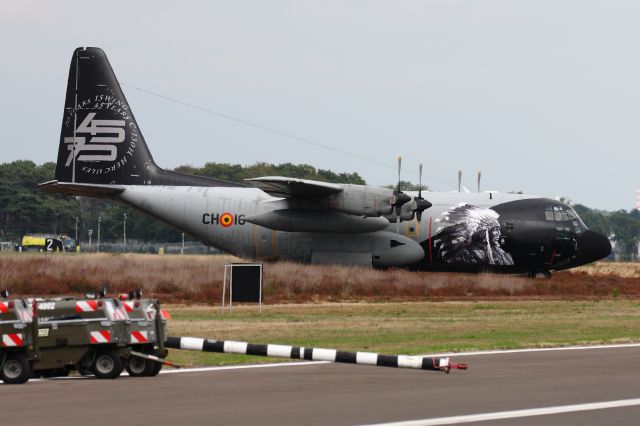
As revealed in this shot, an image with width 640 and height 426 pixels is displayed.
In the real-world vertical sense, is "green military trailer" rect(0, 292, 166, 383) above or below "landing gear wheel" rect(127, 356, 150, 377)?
above

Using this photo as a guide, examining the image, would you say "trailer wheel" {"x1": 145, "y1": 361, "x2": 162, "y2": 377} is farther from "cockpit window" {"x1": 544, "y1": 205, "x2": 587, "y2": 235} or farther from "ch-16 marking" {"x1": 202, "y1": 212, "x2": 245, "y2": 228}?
"cockpit window" {"x1": 544, "y1": 205, "x2": 587, "y2": 235}

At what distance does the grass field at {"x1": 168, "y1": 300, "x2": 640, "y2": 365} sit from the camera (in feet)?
76.8

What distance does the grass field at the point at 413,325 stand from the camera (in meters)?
23.4

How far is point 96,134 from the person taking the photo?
4631 centimetres

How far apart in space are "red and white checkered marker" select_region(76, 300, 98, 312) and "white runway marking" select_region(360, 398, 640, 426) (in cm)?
619

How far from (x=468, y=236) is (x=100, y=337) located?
29.0 m

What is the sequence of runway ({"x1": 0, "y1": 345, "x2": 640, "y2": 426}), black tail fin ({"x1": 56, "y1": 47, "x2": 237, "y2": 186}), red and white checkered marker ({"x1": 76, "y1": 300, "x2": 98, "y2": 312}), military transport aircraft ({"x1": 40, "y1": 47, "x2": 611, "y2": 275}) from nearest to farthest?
runway ({"x1": 0, "y1": 345, "x2": 640, "y2": 426}) < red and white checkered marker ({"x1": 76, "y1": 300, "x2": 98, "y2": 312}) < military transport aircraft ({"x1": 40, "y1": 47, "x2": 611, "y2": 275}) < black tail fin ({"x1": 56, "y1": 47, "x2": 237, "y2": 186})

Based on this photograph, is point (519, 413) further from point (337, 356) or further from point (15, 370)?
point (15, 370)

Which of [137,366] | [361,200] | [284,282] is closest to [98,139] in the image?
[284,282]

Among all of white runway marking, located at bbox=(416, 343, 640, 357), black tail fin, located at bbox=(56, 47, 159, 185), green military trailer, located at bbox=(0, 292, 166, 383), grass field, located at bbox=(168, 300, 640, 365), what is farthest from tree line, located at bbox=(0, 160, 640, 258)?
green military trailer, located at bbox=(0, 292, 166, 383)

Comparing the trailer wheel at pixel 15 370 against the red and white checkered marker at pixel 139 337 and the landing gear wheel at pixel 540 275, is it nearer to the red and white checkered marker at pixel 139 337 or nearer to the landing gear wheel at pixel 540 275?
the red and white checkered marker at pixel 139 337

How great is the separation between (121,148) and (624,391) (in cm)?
3438

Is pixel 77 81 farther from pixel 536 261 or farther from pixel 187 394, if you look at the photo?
pixel 187 394

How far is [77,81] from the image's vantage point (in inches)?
1823
